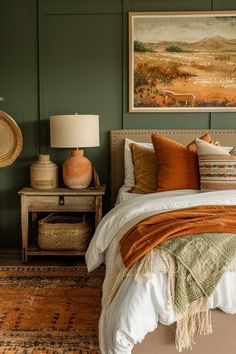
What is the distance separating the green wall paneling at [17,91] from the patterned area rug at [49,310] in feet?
2.66

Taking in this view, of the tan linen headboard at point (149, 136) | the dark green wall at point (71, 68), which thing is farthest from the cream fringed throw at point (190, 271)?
the dark green wall at point (71, 68)

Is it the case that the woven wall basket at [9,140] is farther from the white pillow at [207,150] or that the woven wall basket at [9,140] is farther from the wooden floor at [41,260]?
the white pillow at [207,150]

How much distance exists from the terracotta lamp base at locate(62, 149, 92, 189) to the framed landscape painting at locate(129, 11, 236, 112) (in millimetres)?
782

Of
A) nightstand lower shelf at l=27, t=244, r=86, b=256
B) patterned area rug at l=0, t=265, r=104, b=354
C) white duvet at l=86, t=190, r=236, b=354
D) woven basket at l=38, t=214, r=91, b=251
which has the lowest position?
patterned area rug at l=0, t=265, r=104, b=354

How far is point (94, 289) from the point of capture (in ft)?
9.80

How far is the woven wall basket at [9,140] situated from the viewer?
379cm

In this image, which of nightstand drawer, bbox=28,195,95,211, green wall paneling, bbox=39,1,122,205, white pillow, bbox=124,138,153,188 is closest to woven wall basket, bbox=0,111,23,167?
green wall paneling, bbox=39,1,122,205

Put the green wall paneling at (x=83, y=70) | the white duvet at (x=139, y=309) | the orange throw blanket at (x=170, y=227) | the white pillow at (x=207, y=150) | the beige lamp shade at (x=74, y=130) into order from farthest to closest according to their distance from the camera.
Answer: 1. the green wall paneling at (x=83, y=70)
2. the beige lamp shade at (x=74, y=130)
3. the white pillow at (x=207, y=150)
4. the orange throw blanket at (x=170, y=227)
5. the white duvet at (x=139, y=309)

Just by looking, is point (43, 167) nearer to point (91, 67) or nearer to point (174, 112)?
point (91, 67)

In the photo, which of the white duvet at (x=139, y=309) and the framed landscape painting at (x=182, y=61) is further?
the framed landscape painting at (x=182, y=61)

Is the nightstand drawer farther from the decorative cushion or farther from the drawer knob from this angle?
the decorative cushion

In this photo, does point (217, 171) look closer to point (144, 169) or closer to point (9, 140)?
point (144, 169)

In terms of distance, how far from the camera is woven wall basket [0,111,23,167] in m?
3.79

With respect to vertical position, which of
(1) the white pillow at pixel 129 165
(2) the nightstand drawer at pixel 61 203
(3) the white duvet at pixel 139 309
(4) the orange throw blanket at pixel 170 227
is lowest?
(3) the white duvet at pixel 139 309
